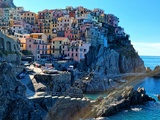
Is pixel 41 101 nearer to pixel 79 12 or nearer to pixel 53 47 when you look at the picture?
pixel 53 47

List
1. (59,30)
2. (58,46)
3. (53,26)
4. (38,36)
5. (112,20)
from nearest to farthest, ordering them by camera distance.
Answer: (58,46)
(38,36)
(59,30)
(53,26)
(112,20)

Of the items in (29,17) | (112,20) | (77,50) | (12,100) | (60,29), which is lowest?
(12,100)

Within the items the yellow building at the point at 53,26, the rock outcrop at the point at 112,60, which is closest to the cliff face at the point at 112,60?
the rock outcrop at the point at 112,60

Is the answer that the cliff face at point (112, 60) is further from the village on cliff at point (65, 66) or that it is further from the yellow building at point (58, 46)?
the yellow building at point (58, 46)

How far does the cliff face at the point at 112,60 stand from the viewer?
83.9m

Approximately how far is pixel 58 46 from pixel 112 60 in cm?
2049

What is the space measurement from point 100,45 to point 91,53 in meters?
7.41

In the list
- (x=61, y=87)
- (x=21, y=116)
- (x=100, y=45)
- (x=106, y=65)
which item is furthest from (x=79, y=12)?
(x=21, y=116)

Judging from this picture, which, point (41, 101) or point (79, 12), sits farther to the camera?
point (79, 12)

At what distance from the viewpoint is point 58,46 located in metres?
84.6

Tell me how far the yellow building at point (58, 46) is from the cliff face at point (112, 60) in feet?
26.5

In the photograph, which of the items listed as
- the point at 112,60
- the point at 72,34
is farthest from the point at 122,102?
the point at 72,34

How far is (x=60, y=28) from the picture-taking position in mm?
97188

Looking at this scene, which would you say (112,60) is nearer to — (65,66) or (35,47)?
(65,66)
